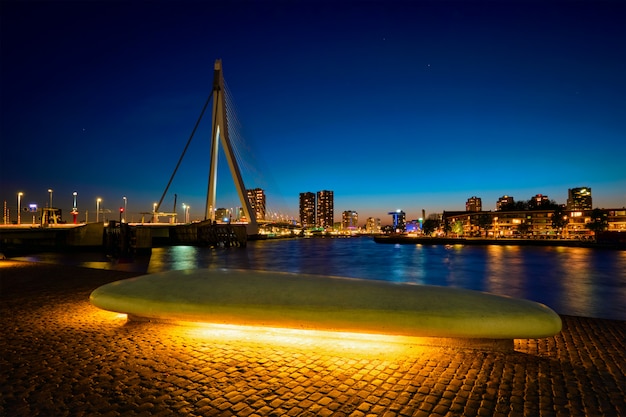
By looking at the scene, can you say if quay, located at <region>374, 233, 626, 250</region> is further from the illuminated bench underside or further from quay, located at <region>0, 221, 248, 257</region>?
the illuminated bench underside

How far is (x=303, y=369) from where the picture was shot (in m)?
4.10

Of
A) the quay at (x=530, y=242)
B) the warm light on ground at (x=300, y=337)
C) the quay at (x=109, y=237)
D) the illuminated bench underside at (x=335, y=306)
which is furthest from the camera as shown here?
the quay at (x=530, y=242)

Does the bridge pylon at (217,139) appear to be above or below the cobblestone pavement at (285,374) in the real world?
above

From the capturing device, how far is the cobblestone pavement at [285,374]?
3.29m

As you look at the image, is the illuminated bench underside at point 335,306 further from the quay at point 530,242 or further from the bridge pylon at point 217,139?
the quay at point 530,242

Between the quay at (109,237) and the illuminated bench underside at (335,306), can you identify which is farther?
the quay at (109,237)

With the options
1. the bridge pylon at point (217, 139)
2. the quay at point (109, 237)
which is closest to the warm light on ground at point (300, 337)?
the quay at point (109, 237)

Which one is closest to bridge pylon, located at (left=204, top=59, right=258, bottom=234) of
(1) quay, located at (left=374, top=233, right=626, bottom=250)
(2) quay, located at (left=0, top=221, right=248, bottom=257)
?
(2) quay, located at (left=0, top=221, right=248, bottom=257)

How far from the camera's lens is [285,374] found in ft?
13.0

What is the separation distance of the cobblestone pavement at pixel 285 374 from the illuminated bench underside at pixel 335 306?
0.30 metres

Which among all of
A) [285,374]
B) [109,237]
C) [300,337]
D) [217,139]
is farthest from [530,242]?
[285,374]

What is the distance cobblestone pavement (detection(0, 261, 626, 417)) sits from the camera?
329 centimetres

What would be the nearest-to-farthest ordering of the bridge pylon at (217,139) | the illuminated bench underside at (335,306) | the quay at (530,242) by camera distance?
the illuminated bench underside at (335,306), the bridge pylon at (217,139), the quay at (530,242)

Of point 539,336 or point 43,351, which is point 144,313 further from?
point 539,336
